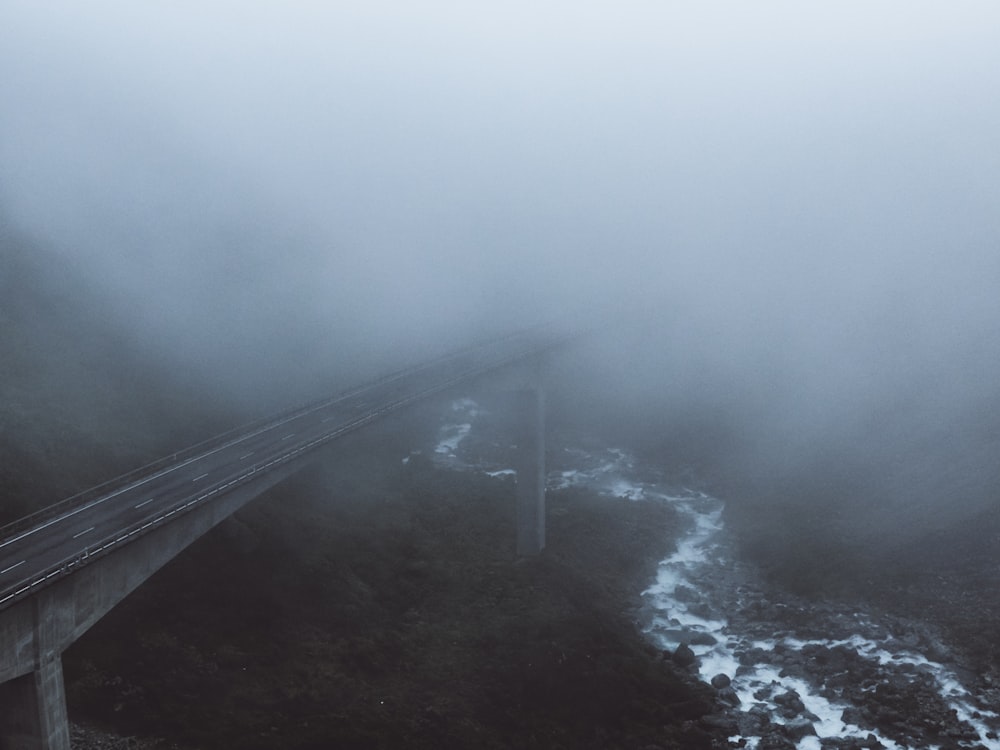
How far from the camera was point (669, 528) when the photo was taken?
242ft

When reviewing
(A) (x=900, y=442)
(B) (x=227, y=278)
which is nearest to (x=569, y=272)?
(B) (x=227, y=278)

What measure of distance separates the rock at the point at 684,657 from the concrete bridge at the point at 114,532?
2072cm

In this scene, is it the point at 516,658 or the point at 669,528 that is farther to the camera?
the point at 669,528

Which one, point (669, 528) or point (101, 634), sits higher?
point (669, 528)


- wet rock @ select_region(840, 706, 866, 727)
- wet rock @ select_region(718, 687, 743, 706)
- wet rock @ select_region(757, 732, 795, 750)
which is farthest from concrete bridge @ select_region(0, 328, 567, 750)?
wet rock @ select_region(840, 706, 866, 727)

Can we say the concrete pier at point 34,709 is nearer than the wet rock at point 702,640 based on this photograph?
Yes

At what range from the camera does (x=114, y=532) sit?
1329 inches

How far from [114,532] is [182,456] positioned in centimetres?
1138

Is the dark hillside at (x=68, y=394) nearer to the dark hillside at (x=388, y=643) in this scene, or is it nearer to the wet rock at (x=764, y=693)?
the dark hillside at (x=388, y=643)

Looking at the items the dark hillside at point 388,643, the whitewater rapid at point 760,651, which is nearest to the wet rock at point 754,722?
the whitewater rapid at point 760,651

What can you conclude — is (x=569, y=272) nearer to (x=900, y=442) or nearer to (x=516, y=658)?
(x=900, y=442)

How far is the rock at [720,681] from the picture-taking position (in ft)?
159

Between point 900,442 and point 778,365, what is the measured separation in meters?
27.5

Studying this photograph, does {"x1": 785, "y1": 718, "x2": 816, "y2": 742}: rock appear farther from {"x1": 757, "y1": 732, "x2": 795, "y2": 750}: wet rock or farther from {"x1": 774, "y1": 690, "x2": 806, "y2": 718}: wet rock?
{"x1": 774, "y1": 690, "x2": 806, "y2": 718}: wet rock
